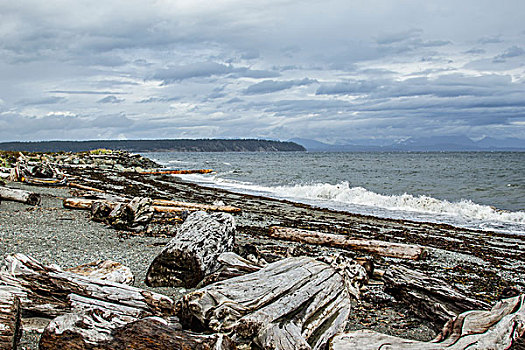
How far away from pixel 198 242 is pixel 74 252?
122 inches

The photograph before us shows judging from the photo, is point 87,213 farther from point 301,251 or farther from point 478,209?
point 478,209

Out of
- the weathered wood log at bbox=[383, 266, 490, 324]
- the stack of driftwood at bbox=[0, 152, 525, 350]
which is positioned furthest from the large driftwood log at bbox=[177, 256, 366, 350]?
the weathered wood log at bbox=[383, 266, 490, 324]

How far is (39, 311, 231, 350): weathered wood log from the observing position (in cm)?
349

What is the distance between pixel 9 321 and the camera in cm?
370

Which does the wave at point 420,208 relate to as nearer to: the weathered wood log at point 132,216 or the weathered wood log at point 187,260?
the weathered wood log at point 132,216

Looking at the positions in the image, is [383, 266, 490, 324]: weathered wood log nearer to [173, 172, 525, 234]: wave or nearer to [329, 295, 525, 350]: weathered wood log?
[329, 295, 525, 350]: weathered wood log

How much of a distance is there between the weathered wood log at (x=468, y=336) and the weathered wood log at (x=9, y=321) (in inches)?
114

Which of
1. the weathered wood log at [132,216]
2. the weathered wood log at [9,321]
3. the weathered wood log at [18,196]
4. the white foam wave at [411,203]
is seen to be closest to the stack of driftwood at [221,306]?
the weathered wood log at [9,321]

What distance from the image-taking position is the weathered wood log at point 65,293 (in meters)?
4.35

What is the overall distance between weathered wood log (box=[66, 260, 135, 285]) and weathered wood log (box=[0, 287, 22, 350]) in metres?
1.50

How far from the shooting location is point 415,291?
580cm

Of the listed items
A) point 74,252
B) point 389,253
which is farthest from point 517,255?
point 74,252

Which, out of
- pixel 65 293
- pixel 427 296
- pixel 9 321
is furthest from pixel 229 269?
pixel 427 296

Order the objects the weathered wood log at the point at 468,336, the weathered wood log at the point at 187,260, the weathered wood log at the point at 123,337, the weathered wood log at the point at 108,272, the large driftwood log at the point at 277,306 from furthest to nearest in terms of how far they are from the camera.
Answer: the weathered wood log at the point at 187,260, the weathered wood log at the point at 108,272, the large driftwood log at the point at 277,306, the weathered wood log at the point at 468,336, the weathered wood log at the point at 123,337
